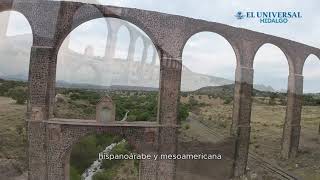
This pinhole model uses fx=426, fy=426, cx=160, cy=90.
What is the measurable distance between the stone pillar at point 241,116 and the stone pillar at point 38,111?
853cm

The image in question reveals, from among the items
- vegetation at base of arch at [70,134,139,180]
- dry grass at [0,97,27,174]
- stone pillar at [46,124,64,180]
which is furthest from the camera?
vegetation at base of arch at [70,134,139,180]

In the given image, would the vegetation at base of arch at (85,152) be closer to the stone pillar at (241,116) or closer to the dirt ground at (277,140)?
the dirt ground at (277,140)

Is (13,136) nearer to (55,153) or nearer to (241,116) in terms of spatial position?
(55,153)

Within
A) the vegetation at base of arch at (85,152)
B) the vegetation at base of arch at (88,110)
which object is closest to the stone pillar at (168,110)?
the vegetation at base of arch at (85,152)

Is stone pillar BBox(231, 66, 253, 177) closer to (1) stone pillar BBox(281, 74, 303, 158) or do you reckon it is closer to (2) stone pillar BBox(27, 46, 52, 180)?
(1) stone pillar BBox(281, 74, 303, 158)

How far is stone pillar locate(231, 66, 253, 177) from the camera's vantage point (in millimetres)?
19500

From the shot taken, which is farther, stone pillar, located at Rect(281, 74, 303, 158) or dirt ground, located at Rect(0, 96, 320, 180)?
stone pillar, located at Rect(281, 74, 303, 158)

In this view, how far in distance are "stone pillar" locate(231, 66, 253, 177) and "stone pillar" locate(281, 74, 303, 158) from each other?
3966mm

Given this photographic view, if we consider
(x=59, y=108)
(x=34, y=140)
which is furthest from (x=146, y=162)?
(x=59, y=108)

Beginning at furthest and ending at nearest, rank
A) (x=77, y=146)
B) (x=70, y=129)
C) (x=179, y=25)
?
(x=77, y=146), (x=179, y=25), (x=70, y=129)

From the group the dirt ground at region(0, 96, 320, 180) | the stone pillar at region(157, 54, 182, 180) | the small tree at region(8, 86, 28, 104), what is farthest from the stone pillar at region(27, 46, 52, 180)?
the small tree at region(8, 86, 28, 104)

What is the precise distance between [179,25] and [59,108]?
19.8m

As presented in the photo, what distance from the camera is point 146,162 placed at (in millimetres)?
17203

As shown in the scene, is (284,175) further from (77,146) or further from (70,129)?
(77,146)
